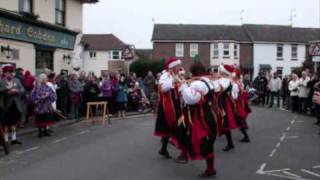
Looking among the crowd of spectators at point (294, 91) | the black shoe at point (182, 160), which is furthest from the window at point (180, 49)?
the black shoe at point (182, 160)

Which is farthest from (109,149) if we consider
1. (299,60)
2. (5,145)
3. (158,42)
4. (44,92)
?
(299,60)

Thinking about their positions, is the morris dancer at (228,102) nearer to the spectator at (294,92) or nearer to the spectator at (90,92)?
the spectator at (90,92)

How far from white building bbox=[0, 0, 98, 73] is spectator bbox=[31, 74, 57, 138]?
5.05 meters

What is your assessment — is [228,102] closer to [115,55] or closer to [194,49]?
[194,49]

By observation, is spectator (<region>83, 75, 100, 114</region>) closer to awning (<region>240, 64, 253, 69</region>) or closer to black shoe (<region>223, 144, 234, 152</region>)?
black shoe (<region>223, 144, 234, 152</region>)

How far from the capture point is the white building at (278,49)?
62.4 meters

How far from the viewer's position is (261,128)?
17484mm

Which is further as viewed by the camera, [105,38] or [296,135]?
[105,38]

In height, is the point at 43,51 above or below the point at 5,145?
above

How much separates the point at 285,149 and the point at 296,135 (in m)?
3.07

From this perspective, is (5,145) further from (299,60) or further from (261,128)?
(299,60)

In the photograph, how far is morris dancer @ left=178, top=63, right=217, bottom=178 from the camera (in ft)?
29.6

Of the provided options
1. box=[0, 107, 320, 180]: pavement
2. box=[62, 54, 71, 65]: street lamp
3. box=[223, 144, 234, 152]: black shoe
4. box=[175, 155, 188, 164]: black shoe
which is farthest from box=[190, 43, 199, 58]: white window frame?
box=[175, 155, 188, 164]: black shoe

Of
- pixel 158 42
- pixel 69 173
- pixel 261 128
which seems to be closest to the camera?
pixel 69 173
